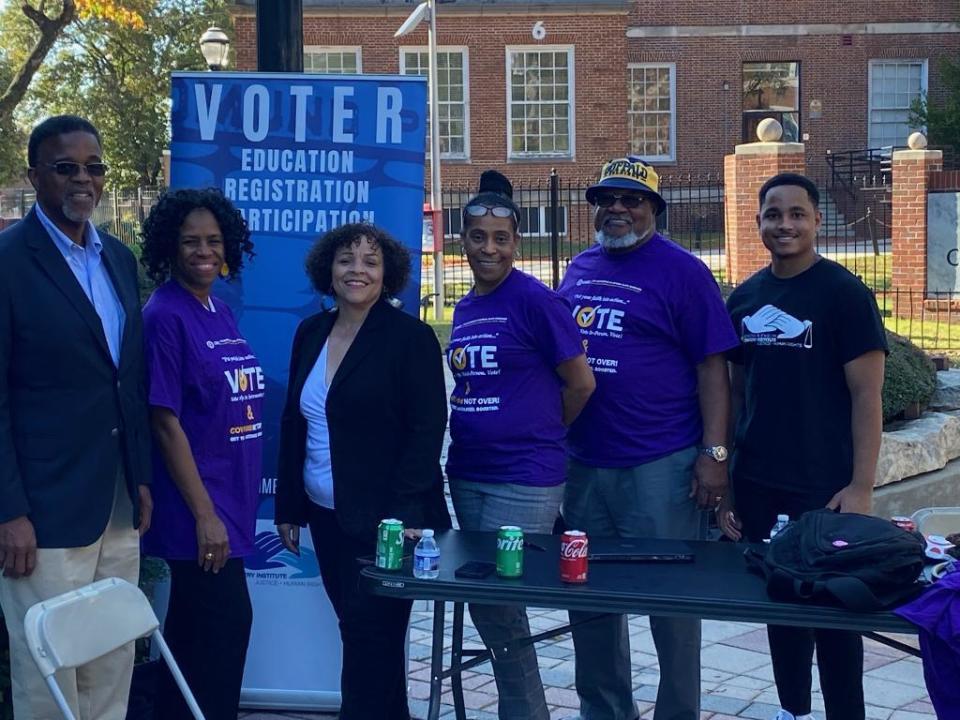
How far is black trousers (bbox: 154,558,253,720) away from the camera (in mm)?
3715

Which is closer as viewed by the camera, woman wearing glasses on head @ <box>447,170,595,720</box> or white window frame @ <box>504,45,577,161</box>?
woman wearing glasses on head @ <box>447,170,595,720</box>

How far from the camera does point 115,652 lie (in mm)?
3609

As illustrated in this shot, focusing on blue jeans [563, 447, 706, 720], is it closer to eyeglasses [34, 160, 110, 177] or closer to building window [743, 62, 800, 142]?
eyeglasses [34, 160, 110, 177]

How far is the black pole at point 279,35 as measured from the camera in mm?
4719

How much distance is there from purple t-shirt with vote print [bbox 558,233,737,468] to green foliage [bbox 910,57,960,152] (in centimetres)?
2577

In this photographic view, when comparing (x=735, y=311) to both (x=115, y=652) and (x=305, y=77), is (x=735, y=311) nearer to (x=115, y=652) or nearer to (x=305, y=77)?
(x=305, y=77)

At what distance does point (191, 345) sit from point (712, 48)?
27.4m

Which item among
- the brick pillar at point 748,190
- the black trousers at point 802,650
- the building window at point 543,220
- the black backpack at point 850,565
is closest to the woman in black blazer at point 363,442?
the black trousers at point 802,650

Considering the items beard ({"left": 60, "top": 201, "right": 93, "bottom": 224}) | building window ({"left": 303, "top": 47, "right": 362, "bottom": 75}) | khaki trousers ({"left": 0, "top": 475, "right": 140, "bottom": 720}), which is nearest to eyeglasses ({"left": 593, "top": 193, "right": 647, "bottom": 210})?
beard ({"left": 60, "top": 201, "right": 93, "bottom": 224})

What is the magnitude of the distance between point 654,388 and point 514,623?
915 mm

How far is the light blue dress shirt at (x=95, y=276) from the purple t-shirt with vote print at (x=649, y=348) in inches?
61.2

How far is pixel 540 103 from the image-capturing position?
27.0 meters

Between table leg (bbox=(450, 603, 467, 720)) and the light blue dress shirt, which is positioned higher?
the light blue dress shirt

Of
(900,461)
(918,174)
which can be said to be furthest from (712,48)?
(900,461)
